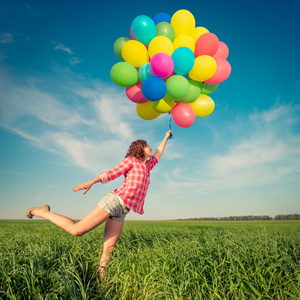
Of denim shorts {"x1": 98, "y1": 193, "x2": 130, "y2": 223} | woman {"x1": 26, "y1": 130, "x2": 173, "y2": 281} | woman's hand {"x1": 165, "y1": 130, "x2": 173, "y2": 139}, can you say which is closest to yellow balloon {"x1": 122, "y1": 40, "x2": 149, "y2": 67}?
woman's hand {"x1": 165, "y1": 130, "x2": 173, "y2": 139}

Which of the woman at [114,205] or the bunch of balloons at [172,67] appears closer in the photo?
the woman at [114,205]

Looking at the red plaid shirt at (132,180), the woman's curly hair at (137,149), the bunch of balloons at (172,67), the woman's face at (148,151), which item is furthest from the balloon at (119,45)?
the red plaid shirt at (132,180)

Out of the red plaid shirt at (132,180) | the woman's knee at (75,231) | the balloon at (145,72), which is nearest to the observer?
the woman's knee at (75,231)

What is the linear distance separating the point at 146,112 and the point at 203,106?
3.84 ft

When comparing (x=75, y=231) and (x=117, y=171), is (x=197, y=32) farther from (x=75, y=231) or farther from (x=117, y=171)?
(x=75, y=231)

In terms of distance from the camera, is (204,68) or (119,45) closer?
(204,68)

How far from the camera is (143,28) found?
15.1 feet

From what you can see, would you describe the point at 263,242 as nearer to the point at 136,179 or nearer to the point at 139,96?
the point at 136,179

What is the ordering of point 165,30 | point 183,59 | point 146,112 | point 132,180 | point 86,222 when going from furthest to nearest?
point 146,112, point 165,30, point 183,59, point 132,180, point 86,222

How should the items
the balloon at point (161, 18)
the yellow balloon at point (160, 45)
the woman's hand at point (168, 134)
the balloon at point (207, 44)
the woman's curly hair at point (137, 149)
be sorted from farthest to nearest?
the balloon at point (161, 18) → the woman's hand at point (168, 134) → the balloon at point (207, 44) → the yellow balloon at point (160, 45) → the woman's curly hair at point (137, 149)

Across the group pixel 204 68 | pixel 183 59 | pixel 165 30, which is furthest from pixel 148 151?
pixel 165 30

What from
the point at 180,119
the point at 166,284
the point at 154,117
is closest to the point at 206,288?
the point at 166,284

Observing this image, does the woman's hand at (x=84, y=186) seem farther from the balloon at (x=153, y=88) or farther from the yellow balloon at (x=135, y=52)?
the yellow balloon at (x=135, y=52)

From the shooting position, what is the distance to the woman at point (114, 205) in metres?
3.52
